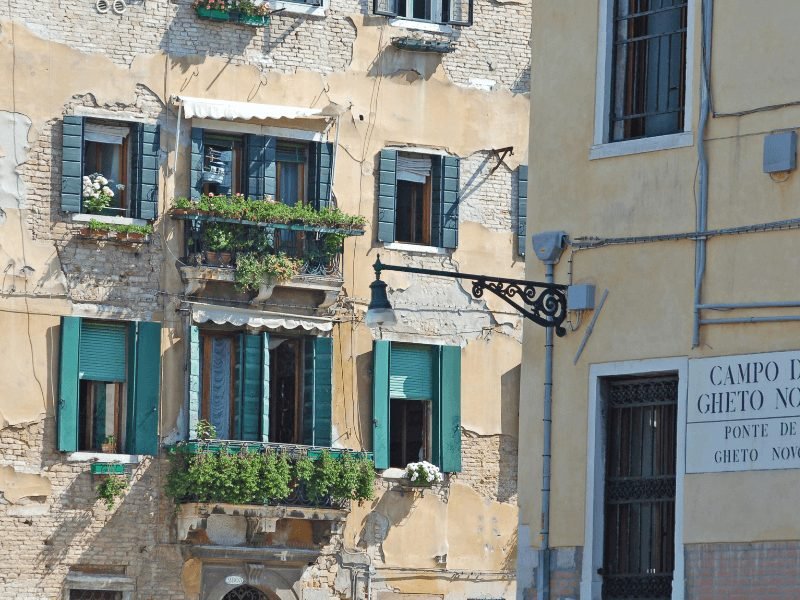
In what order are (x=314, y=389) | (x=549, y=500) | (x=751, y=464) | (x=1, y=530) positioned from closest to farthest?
(x=751, y=464)
(x=549, y=500)
(x=1, y=530)
(x=314, y=389)

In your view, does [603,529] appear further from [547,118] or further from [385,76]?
[385,76]

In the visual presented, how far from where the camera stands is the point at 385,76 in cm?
3011

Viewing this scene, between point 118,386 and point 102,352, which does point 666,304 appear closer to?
point 102,352

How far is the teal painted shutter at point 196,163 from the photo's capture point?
Answer: 28656 millimetres

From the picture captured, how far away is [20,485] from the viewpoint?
27.5 meters

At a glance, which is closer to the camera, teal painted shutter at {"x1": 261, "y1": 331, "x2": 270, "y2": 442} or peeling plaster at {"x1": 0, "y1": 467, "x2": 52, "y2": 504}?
peeling plaster at {"x1": 0, "y1": 467, "x2": 52, "y2": 504}

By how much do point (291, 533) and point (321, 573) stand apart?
752 millimetres

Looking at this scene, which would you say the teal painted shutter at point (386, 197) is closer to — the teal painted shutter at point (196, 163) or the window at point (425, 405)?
the window at point (425, 405)

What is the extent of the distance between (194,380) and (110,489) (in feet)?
5.48

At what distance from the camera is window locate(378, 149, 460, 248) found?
98.9 feet

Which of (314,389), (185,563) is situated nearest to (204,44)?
(314,389)

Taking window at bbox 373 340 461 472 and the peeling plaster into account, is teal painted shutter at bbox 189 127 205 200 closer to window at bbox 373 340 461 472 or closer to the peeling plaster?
window at bbox 373 340 461 472

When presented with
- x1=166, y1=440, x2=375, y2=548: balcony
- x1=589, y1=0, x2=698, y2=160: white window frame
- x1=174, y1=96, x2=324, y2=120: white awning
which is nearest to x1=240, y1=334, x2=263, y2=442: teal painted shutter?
x1=166, y1=440, x2=375, y2=548: balcony

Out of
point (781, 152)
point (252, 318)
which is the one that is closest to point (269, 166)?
point (252, 318)
